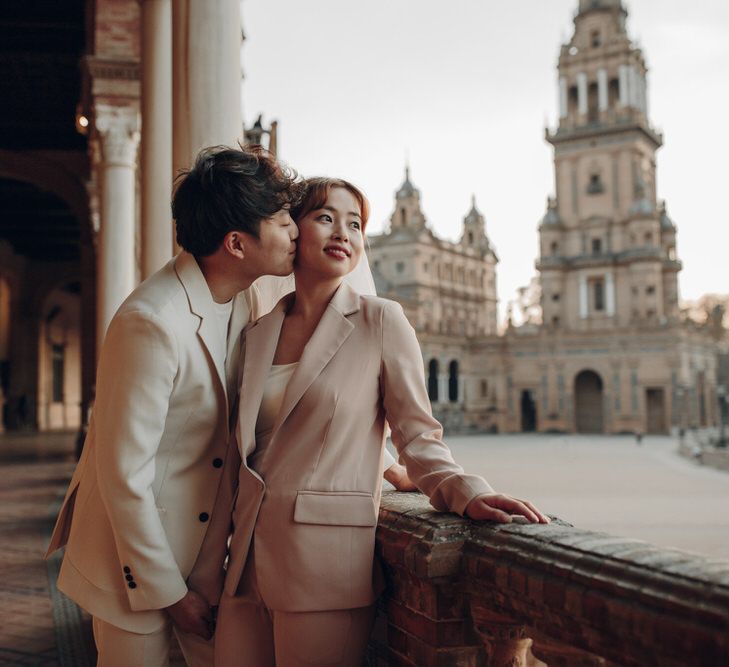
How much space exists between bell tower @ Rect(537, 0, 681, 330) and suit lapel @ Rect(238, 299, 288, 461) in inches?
1954

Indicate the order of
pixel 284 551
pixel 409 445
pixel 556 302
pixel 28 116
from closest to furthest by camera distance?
1. pixel 284 551
2. pixel 409 445
3. pixel 28 116
4. pixel 556 302

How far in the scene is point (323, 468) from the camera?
7.14 feet

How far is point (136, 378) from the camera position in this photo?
85.6 inches

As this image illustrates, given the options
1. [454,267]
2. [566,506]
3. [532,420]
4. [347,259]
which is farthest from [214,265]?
[454,267]

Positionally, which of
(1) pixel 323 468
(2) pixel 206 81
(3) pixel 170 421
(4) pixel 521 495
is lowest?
(4) pixel 521 495

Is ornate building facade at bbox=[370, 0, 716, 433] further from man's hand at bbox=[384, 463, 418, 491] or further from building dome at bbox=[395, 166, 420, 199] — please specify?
man's hand at bbox=[384, 463, 418, 491]

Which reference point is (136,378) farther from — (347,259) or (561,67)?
(561,67)

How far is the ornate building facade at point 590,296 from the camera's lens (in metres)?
48.3

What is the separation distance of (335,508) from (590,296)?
168 ft

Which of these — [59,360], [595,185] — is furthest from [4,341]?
[595,185]

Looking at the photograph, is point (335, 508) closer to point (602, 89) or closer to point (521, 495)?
point (521, 495)

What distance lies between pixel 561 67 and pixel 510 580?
55.9 m

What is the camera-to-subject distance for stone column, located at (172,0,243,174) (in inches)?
169

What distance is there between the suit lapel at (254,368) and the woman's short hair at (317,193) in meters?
0.32
